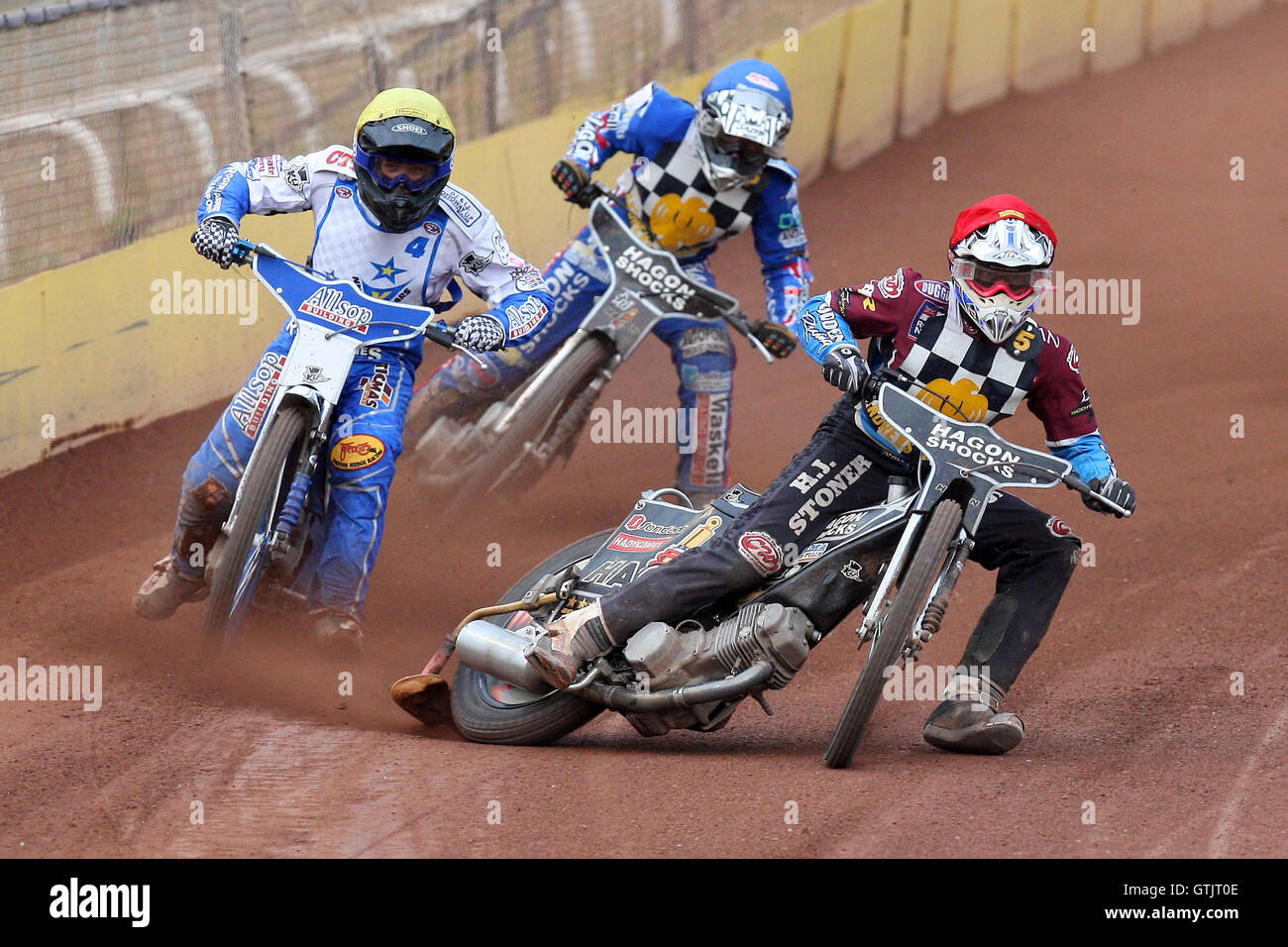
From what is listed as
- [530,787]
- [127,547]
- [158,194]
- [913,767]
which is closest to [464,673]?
[530,787]

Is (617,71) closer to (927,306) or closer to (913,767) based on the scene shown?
(927,306)

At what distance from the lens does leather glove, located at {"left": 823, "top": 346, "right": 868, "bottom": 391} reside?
18.4ft

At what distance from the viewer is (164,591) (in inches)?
269

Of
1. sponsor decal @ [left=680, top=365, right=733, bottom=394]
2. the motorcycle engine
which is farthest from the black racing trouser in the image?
sponsor decal @ [left=680, top=365, right=733, bottom=394]

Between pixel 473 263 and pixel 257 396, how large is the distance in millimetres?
1133

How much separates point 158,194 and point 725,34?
6.00 meters

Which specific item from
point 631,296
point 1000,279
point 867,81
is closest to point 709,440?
point 631,296

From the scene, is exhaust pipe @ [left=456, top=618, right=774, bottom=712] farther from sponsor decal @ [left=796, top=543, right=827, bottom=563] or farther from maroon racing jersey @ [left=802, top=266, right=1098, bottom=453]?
maroon racing jersey @ [left=802, top=266, right=1098, bottom=453]

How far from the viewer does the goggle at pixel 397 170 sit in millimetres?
6582

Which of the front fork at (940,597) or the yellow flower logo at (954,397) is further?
the yellow flower logo at (954,397)

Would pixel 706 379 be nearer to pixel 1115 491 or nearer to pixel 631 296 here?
pixel 631 296

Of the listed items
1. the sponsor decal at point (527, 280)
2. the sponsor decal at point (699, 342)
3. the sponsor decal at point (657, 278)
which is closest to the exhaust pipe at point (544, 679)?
the sponsor decal at point (527, 280)

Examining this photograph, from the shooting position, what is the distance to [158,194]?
9.45m

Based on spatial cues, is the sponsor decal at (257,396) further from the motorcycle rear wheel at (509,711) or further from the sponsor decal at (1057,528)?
the sponsor decal at (1057,528)
